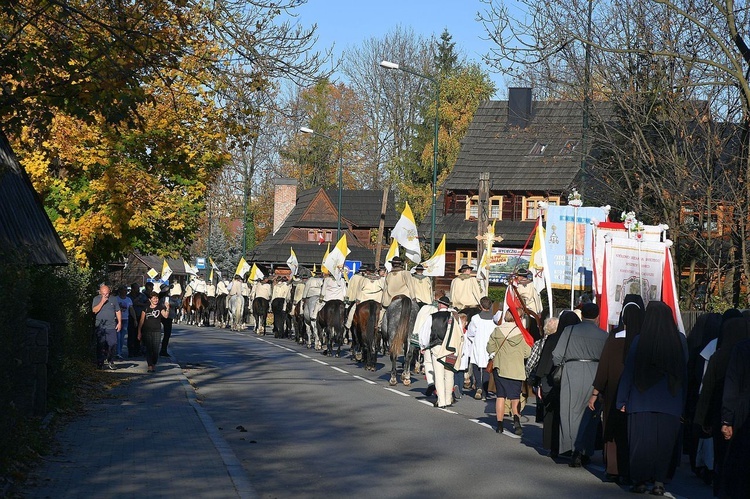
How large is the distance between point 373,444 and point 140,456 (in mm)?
3048

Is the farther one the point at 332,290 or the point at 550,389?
the point at 332,290

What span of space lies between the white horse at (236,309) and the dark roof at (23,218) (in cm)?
2972

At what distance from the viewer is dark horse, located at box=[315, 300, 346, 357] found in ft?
103

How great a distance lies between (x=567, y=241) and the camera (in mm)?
23938

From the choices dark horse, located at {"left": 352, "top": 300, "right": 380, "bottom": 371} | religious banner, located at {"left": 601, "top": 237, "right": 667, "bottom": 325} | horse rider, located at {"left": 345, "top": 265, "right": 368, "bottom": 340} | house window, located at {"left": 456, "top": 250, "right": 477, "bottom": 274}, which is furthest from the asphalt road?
house window, located at {"left": 456, "top": 250, "right": 477, "bottom": 274}

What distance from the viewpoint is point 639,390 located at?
11523 mm

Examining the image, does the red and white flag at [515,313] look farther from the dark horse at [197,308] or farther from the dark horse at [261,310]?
the dark horse at [197,308]

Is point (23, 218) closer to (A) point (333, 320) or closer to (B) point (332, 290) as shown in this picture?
(A) point (333, 320)

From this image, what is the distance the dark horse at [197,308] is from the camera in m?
57.2

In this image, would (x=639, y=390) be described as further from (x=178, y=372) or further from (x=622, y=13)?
(x=622, y=13)

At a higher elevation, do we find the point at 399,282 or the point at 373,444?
the point at 399,282

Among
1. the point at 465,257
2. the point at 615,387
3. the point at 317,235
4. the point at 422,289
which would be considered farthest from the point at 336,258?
the point at 317,235

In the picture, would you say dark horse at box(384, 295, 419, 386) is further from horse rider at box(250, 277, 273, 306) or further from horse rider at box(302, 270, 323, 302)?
horse rider at box(250, 277, 273, 306)

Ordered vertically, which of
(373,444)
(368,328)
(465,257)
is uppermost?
(465,257)
